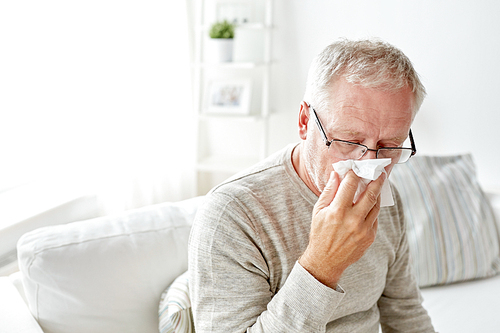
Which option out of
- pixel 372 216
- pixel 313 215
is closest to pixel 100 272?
pixel 313 215

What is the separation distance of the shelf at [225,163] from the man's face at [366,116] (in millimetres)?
1838

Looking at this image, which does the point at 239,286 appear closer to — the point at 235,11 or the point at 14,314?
the point at 14,314

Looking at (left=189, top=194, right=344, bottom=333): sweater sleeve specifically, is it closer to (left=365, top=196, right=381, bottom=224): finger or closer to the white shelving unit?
(left=365, top=196, right=381, bottom=224): finger

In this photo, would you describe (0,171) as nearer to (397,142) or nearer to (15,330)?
(15,330)

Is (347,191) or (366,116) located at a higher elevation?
(366,116)

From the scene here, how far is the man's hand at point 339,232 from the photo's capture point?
2.89 ft

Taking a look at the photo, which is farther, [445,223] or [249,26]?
[249,26]

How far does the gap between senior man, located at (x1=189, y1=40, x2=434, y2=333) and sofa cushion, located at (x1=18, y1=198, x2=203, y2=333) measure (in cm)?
25

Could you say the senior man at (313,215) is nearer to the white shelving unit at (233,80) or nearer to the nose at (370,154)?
the nose at (370,154)

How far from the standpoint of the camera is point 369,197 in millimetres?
896

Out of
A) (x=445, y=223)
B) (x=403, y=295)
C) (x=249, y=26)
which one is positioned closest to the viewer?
(x=403, y=295)

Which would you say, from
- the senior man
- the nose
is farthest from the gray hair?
the nose

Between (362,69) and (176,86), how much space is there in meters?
1.85

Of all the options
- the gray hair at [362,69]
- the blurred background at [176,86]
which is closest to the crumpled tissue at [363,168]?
the gray hair at [362,69]
